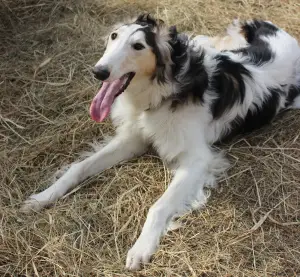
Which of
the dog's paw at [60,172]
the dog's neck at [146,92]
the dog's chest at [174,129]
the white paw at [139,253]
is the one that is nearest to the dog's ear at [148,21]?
the dog's neck at [146,92]

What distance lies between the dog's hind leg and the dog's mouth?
0.54m

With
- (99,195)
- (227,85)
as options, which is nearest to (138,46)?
(227,85)

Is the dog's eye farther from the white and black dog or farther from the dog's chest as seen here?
the dog's chest

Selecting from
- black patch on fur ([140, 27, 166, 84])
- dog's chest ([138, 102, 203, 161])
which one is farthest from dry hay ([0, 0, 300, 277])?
black patch on fur ([140, 27, 166, 84])

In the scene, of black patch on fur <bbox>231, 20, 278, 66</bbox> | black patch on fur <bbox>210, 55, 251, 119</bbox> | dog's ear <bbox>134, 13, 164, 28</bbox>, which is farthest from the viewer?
black patch on fur <bbox>231, 20, 278, 66</bbox>

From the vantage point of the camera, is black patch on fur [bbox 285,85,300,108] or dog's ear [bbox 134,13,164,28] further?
black patch on fur [bbox 285,85,300,108]

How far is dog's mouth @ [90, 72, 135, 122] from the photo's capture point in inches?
156

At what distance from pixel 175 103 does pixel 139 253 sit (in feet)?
4.60

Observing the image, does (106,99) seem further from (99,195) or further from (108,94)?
(99,195)

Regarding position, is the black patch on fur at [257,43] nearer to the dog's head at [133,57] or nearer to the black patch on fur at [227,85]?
the black patch on fur at [227,85]

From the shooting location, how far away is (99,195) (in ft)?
13.7

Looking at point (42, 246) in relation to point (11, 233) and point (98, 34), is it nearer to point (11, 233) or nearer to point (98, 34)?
point (11, 233)

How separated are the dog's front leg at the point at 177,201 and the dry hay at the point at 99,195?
0.29 ft

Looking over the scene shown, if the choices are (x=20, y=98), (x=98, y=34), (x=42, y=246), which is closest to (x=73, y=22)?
(x=98, y=34)
